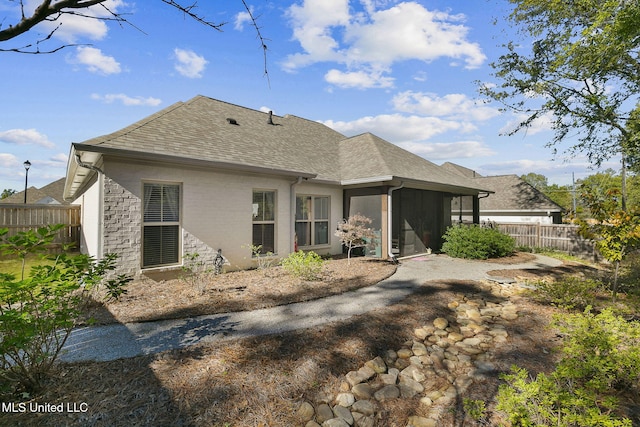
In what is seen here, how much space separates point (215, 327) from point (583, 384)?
4567mm

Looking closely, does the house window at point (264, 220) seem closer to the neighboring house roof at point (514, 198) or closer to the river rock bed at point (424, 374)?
the river rock bed at point (424, 374)

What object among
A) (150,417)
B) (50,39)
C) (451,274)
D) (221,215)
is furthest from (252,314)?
(451,274)

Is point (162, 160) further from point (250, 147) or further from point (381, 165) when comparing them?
point (381, 165)

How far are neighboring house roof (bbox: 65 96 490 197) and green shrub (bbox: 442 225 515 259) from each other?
2177 millimetres

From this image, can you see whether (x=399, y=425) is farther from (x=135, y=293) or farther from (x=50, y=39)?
(x=135, y=293)

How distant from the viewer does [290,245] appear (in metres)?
9.25

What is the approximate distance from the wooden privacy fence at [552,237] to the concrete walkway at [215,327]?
36.2 feet

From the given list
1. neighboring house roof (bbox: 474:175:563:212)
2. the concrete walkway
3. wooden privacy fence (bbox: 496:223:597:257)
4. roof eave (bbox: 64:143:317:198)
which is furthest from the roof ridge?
neighboring house roof (bbox: 474:175:563:212)

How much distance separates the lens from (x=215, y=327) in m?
4.30

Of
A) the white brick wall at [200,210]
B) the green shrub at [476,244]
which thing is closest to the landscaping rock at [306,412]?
the white brick wall at [200,210]

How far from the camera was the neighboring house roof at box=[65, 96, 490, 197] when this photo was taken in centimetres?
667

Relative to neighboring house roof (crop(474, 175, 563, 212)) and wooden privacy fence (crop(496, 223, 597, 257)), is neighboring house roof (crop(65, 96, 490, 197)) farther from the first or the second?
neighboring house roof (crop(474, 175, 563, 212))

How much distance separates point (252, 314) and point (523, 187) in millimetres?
24000

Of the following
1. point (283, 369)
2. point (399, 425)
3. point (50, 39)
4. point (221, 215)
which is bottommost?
point (399, 425)
